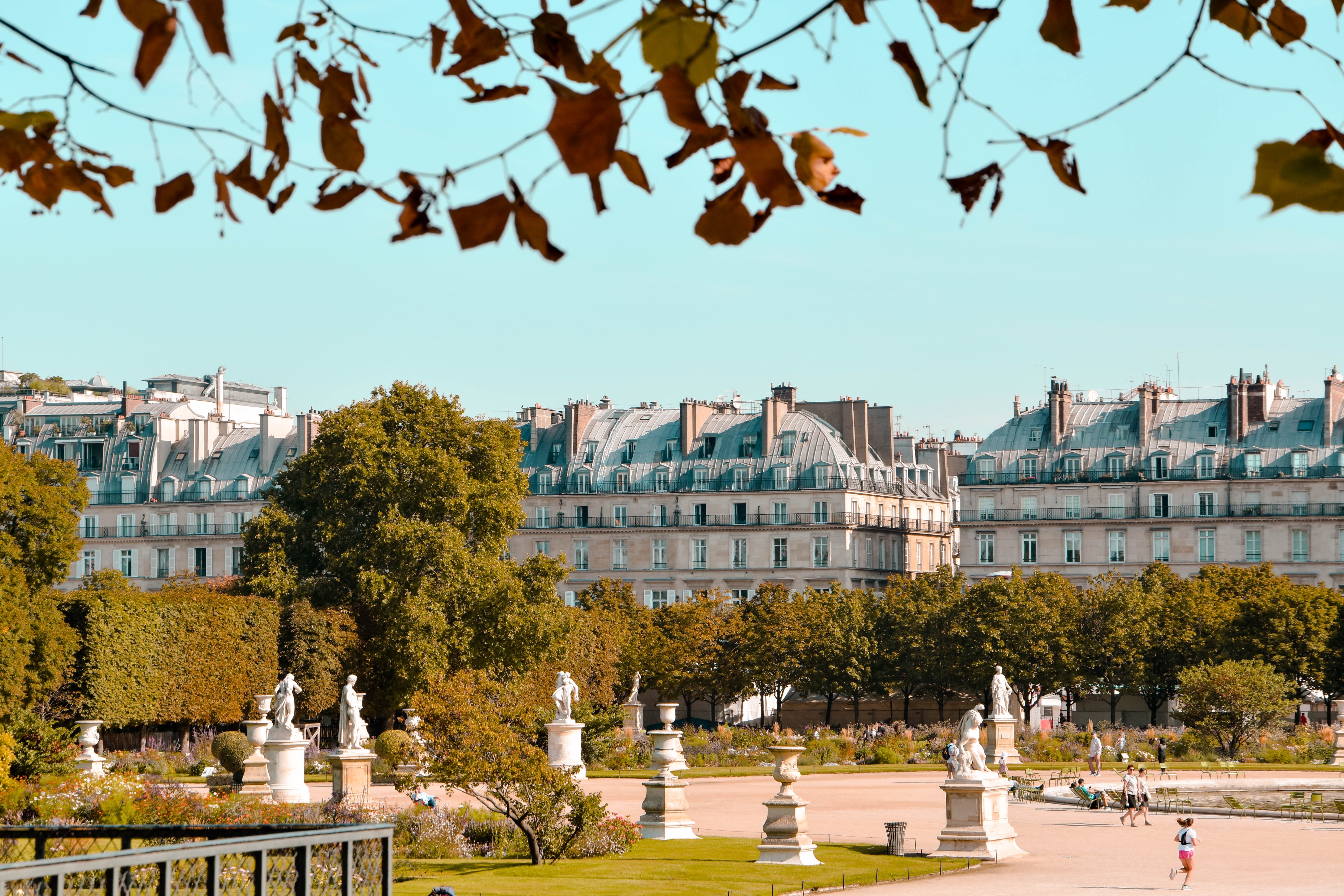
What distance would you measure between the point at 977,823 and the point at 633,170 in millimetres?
21982

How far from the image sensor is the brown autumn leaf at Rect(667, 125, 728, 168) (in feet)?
11.3

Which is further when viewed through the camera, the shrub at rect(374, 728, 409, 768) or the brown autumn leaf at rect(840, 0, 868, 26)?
the shrub at rect(374, 728, 409, 768)

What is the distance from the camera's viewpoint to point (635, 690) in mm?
51438

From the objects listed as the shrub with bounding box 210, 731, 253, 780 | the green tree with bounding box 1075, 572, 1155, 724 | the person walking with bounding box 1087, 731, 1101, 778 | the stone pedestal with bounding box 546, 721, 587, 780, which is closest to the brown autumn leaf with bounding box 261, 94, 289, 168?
the stone pedestal with bounding box 546, 721, 587, 780

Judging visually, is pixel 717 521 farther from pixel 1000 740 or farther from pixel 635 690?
pixel 1000 740

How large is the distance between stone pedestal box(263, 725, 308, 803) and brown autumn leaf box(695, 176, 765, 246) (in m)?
28.4

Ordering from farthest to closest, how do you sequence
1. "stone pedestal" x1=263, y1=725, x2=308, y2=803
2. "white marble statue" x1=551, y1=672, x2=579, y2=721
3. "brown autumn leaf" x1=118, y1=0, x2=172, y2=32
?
"white marble statue" x1=551, y1=672, x2=579, y2=721 → "stone pedestal" x1=263, y1=725, x2=308, y2=803 → "brown autumn leaf" x1=118, y1=0, x2=172, y2=32

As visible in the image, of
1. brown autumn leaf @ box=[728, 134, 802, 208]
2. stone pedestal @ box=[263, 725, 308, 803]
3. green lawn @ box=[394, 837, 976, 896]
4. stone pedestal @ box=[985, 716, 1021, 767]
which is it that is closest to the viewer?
brown autumn leaf @ box=[728, 134, 802, 208]

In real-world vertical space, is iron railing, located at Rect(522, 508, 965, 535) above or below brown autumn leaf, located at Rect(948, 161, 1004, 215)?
above

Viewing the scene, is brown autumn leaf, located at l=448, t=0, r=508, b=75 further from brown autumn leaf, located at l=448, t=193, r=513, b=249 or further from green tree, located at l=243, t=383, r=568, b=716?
green tree, located at l=243, t=383, r=568, b=716

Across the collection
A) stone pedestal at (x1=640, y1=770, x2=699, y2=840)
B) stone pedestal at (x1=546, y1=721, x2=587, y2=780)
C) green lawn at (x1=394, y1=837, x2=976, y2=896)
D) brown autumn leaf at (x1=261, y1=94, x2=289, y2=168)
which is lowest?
green lawn at (x1=394, y1=837, x2=976, y2=896)

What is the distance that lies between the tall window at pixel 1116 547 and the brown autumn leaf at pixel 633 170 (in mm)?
70464

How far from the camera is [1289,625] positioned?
54.7 metres

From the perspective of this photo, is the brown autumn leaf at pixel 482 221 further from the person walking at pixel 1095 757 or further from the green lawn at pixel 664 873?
the person walking at pixel 1095 757
